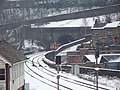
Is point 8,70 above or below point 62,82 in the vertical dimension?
above

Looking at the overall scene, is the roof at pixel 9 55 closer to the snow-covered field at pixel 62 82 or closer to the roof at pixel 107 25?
the snow-covered field at pixel 62 82

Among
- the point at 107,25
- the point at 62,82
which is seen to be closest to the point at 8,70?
the point at 62,82

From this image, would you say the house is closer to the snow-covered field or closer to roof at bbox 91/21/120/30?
the snow-covered field

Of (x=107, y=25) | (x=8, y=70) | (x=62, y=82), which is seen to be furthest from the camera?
(x=107, y=25)

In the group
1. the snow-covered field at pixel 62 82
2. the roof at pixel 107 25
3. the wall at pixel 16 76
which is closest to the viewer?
the wall at pixel 16 76

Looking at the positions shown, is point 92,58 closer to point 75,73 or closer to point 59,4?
point 75,73

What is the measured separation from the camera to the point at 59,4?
65062mm

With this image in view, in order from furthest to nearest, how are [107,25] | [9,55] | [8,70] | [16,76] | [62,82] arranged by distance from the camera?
[107,25] < [62,82] < [16,76] < [9,55] < [8,70]

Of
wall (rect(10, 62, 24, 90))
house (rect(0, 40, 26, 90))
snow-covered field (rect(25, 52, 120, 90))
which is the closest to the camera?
house (rect(0, 40, 26, 90))

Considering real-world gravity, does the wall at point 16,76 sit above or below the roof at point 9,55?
below

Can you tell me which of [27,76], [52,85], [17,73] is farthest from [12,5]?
[17,73]

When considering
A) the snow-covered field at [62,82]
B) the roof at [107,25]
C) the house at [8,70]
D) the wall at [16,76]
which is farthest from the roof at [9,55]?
the roof at [107,25]

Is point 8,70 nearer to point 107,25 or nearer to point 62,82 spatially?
point 62,82

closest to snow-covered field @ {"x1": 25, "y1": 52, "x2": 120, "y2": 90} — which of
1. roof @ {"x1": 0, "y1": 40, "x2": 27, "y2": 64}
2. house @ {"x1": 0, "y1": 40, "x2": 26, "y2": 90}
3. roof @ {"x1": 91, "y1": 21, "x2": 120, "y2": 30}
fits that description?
roof @ {"x1": 0, "y1": 40, "x2": 27, "y2": 64}
